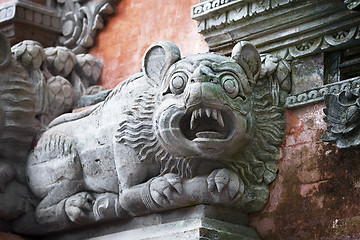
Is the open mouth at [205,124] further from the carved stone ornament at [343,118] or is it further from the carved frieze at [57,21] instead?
the carved frieze at [57,21]

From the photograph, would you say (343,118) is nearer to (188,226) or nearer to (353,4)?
(353,4)

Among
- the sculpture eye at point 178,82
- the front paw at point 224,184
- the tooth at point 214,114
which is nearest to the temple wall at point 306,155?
the front paw at point 224,184

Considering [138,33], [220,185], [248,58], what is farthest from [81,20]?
[220,185]

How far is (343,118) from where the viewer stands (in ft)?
12.2

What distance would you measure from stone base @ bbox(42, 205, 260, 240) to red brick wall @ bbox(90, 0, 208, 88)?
3.45 ft

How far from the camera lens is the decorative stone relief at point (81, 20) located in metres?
5.36

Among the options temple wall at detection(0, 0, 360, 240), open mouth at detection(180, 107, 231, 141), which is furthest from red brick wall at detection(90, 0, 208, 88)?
open mouth at detection(180, 107, 231, 141)

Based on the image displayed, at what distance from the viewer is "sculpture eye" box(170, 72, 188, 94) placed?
393cm

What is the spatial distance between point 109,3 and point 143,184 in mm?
1679

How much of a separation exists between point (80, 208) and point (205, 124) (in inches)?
36.1

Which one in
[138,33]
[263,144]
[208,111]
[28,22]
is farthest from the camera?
[28,22]

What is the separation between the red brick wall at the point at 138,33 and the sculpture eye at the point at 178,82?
70 cm

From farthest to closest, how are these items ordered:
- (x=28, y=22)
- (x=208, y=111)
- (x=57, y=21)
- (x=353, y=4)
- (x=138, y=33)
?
1. (x=57, y=21)
2. (x=28, y=22)
3. (x=138, y=33)
4. (x=208, y=111)
5. (x=353, y=4)

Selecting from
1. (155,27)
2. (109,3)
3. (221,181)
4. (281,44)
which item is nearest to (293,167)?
(221,181)
